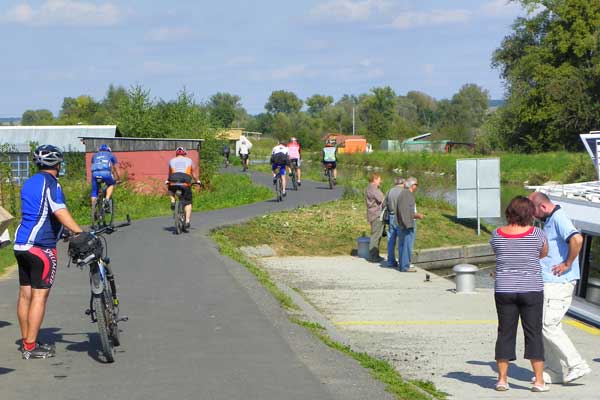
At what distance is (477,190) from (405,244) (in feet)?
29.0

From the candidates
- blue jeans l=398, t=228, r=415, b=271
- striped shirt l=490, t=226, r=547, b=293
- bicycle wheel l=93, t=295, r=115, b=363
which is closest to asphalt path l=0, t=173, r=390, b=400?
bicycle wheel l=93, t=295, r=115, b=363

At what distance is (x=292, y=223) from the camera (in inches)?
964

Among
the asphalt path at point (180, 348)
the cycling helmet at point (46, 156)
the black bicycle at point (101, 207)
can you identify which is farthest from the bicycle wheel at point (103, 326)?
the black bicycle at point (101, 207)

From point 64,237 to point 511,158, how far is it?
204ft

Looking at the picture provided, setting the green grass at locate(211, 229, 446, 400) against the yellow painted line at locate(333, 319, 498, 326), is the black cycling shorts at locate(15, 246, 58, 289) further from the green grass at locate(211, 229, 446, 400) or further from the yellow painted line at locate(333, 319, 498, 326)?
the yellow painted line at locate(333, 319, 498, 326)

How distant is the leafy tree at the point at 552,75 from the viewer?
6950cm

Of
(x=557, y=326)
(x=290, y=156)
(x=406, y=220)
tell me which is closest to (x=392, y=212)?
(x=406, y=220)

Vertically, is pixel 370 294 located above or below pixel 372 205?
below

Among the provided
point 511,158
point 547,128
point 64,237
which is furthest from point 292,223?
point 547,128

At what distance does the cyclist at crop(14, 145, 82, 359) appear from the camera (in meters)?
8.64

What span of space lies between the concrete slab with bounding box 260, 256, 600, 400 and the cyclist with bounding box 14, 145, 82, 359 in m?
3.52

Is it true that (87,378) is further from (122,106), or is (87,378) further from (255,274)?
(122,106)

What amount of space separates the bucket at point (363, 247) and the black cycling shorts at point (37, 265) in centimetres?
1358

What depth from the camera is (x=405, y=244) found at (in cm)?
1923
